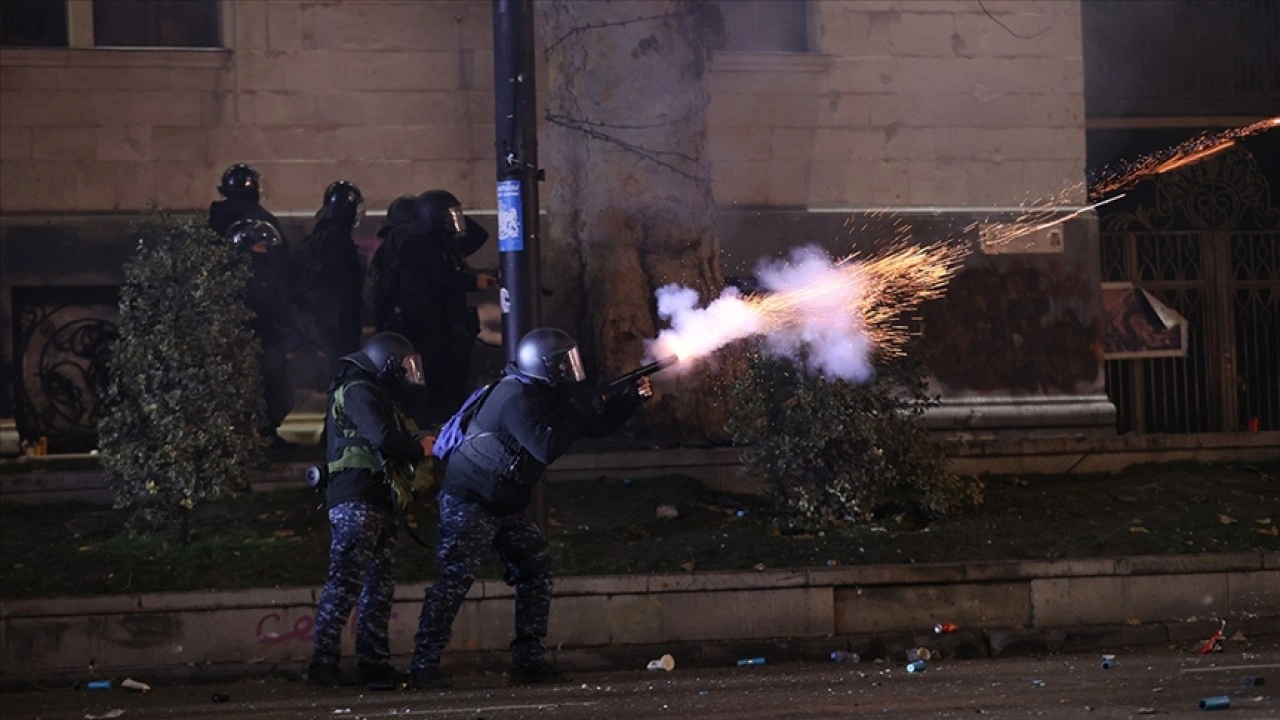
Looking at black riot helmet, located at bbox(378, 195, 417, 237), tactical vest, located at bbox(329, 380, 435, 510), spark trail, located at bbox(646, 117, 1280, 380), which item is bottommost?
tactical vest, located at bbox(329, 380, 435, 510)

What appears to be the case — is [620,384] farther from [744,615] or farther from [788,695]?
[744,615]

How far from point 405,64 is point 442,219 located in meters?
2.98

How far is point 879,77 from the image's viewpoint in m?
15.6

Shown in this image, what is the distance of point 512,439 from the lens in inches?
340

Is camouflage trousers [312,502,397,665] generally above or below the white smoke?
below

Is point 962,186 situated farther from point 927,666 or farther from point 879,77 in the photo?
point 927,666

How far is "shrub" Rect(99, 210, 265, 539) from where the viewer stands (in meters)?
10.7

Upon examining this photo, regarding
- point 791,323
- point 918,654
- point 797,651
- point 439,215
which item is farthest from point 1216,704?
point 439,215

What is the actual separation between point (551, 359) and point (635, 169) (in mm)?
4231

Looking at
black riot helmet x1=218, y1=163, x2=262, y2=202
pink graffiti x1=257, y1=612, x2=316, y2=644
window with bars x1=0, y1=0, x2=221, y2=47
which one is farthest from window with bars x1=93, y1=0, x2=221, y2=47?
pink graffiti x1=257, y1=612, x2=316, y2=644

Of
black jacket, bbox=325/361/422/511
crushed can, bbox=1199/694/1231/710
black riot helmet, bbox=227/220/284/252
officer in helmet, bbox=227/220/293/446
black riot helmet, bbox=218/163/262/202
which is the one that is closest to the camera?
crushed can, bbox=1199/694/1231/710

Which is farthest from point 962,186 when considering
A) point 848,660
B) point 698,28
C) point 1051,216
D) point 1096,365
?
point 848,660

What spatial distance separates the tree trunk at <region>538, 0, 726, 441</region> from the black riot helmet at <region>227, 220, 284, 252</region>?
2289 mm

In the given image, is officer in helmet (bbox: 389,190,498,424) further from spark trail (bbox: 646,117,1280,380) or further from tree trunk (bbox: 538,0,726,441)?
spark trail (bbox: 646,117,1280,380)
